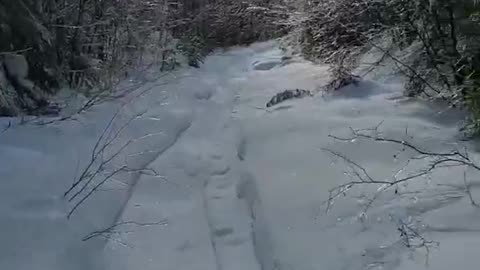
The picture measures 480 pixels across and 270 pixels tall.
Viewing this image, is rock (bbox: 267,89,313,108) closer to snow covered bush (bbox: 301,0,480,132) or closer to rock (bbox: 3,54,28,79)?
snow covered bush (bbox: 301,0,480,132)

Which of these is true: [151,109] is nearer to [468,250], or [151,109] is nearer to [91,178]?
[91,178]

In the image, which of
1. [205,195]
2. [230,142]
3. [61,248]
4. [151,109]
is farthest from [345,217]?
[151,109]

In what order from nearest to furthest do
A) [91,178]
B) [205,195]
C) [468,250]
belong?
1. [468,250]
2. [91,178]
3. [205,195]

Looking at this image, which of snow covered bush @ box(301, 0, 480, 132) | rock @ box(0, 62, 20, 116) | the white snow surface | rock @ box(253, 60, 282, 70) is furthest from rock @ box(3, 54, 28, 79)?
rock @ box(253, 60, 282, 70)

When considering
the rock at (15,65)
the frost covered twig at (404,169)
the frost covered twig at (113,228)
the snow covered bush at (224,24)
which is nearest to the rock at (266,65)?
the snow covered bush at (224,24)

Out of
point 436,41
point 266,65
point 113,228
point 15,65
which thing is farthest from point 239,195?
point 266,65

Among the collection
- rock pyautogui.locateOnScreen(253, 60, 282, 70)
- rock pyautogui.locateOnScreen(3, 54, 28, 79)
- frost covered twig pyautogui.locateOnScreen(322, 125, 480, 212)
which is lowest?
rock pyautogui.locateOnScreen(253, 60, 282, 70)

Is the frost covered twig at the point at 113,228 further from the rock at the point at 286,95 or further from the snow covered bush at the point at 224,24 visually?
the snow covered bush at the point at 224,24

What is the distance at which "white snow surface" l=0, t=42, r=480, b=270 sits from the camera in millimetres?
4055

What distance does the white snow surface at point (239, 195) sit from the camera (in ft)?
13.3

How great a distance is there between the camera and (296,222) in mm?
4637

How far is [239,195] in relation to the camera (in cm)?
555

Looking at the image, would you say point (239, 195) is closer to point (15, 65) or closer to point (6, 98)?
point (6, 98)

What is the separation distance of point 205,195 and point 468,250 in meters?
2.41
